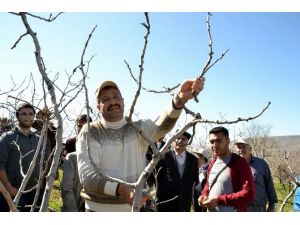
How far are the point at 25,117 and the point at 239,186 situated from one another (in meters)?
2.73

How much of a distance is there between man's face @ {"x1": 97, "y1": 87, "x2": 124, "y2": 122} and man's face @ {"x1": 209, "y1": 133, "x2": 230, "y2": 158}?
6.66 feet

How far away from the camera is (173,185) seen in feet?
17.0

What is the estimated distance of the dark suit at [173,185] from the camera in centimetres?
517

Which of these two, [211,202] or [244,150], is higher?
[244,150]

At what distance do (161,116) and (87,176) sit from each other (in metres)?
0.59

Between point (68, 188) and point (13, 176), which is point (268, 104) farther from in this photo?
point (13, 176)

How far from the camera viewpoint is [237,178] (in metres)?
3.99

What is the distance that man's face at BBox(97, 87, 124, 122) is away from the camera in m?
2.39

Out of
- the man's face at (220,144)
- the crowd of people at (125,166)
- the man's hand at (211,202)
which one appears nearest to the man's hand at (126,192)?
the crowd of people at (125,166)

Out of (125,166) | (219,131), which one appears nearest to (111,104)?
(125,166)

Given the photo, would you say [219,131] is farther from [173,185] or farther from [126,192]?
[126,192]

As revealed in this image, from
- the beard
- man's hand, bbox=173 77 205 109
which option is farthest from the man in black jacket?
man's hand, bbox=173 77 205 109

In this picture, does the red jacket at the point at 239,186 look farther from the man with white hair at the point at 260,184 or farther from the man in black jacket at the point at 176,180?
the man with white hair at the point at 260,184
